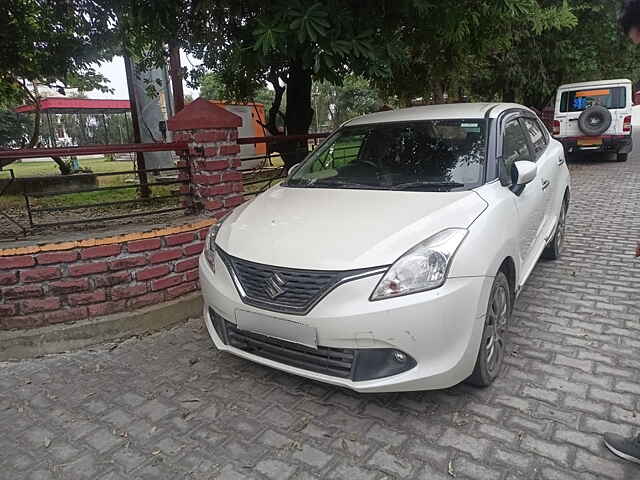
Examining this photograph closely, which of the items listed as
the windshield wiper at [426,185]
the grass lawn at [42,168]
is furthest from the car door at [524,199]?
the grass lawn at [42,168]

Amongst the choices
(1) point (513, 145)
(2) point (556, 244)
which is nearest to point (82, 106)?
(2) point (556, 244)

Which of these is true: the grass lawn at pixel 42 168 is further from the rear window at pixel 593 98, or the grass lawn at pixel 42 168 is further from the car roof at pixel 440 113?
the rear window at pixel 593 98

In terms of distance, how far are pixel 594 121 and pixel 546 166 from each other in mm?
9662

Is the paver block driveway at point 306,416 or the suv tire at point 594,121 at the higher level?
the suv tire at point 594,121

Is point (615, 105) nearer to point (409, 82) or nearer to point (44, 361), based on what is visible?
point (409, 82)

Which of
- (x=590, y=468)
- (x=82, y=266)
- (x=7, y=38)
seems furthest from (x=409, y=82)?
(x=590, y=468)

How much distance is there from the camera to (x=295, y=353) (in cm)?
256

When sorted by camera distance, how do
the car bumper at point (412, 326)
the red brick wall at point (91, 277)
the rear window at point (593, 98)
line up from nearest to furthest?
the car bumper at point (412, 326) < the red brick wall at point (91, 277) < the rear window at point (593, 98)

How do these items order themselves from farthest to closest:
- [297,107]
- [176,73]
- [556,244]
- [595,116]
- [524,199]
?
[595,116], [176,73], [297,107], [556,244], [524,199]

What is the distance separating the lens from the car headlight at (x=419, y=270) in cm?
230

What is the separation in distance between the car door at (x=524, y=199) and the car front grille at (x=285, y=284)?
55.7 inches

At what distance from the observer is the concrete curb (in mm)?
3434

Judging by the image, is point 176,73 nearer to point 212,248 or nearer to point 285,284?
point 212,248

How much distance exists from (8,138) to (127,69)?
491 inches
